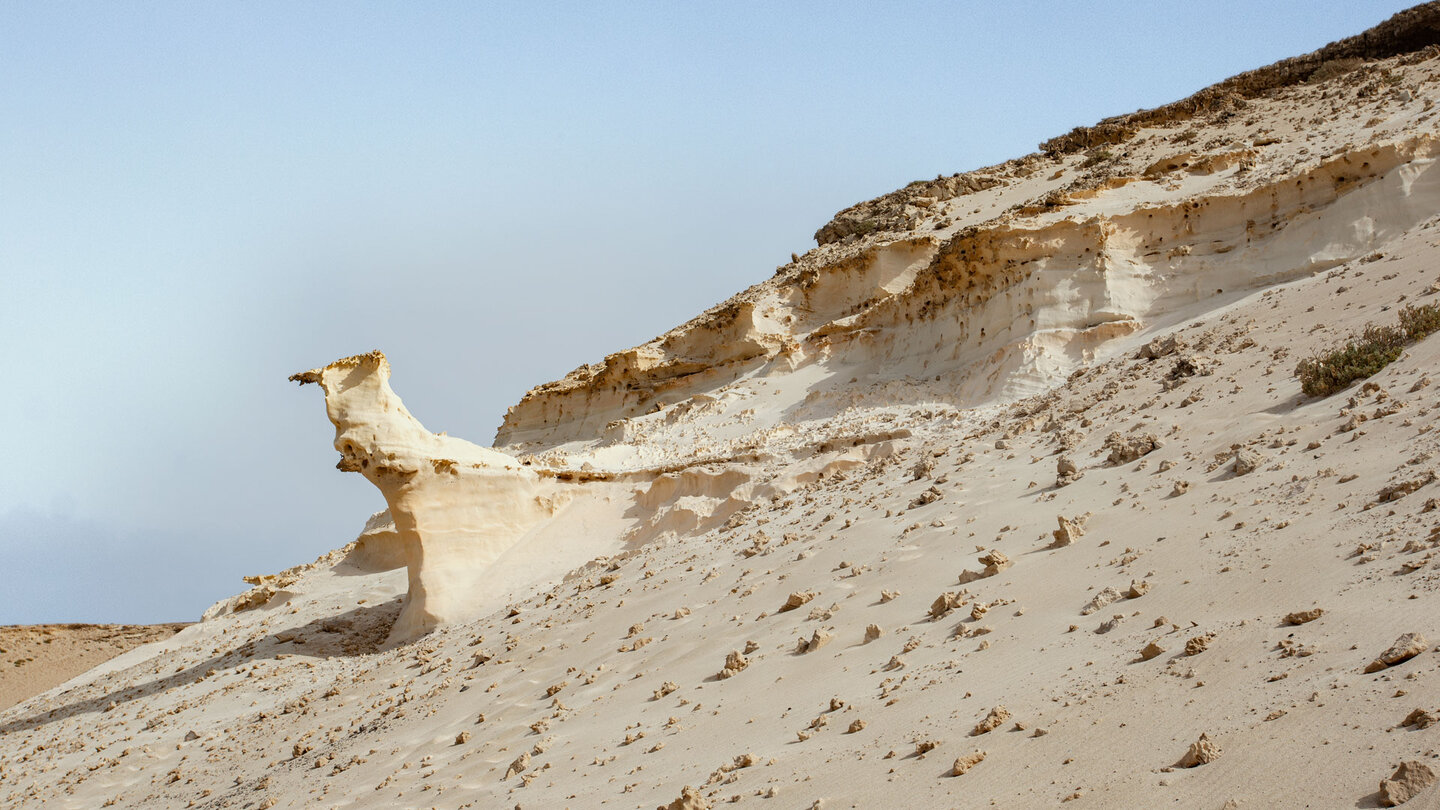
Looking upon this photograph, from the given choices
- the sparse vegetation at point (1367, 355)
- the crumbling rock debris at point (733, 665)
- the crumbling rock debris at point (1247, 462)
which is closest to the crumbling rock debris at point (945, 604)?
the crumbling rock debris at point (733, 665)

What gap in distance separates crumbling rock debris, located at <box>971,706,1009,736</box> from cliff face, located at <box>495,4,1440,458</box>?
9428 millimetres

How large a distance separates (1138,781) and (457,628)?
1062 cm

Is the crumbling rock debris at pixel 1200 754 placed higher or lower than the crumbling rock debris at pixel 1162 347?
lower

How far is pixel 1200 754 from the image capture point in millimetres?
4246

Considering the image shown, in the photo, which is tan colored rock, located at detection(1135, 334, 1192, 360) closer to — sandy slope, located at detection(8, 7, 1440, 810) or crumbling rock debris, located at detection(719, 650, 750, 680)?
sandy slope, located at detection(8, 7, 1440, 810)

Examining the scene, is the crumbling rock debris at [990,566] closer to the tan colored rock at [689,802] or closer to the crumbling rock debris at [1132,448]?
the crumbling rock debris at [1132,448]

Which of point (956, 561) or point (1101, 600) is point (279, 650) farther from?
point (1101, 600)

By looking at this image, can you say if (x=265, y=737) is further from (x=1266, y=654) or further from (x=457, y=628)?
(x=1266, y=654)

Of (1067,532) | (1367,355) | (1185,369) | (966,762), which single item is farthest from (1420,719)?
(1185,369)

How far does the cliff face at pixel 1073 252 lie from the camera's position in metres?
14.3

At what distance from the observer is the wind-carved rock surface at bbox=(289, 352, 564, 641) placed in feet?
45.3

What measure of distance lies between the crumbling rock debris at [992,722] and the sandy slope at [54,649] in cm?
2683

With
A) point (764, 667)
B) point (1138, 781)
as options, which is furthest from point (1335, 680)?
point (764, 667)

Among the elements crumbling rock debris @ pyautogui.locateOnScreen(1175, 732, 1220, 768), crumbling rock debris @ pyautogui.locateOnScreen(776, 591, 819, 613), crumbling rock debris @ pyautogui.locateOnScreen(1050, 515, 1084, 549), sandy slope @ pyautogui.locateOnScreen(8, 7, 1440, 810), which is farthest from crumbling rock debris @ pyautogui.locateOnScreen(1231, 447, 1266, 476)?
crumbling rock debris @ pyautogui.locateOnScreen(1175, 732, 1220, 768)
